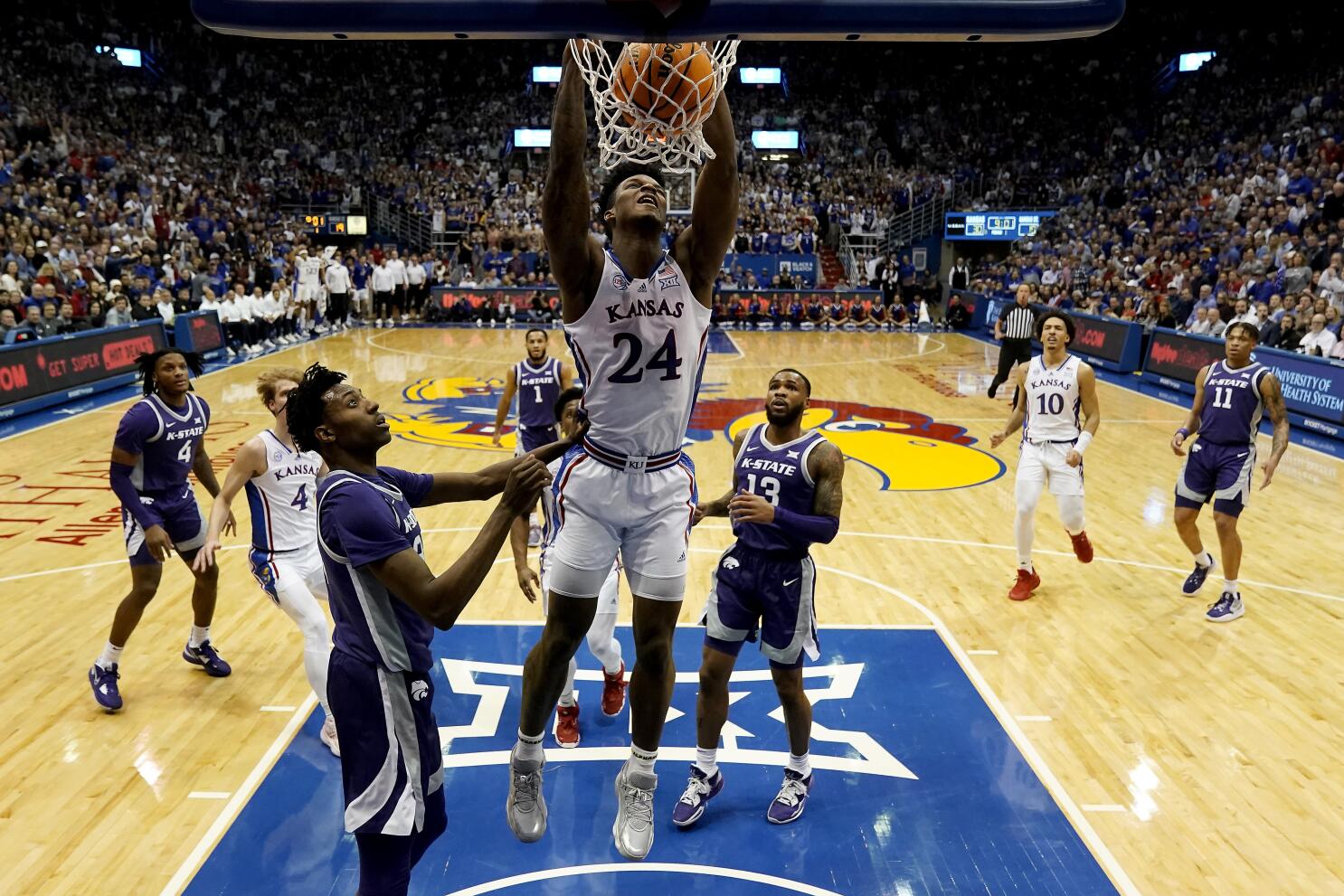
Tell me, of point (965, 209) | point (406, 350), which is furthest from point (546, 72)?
point (406, 350)

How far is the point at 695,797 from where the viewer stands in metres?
4.88

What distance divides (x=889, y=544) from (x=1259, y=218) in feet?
55.3

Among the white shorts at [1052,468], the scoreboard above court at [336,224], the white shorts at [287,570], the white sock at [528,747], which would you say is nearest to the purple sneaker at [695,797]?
the white sock at [528,747]

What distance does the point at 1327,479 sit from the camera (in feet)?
37.8

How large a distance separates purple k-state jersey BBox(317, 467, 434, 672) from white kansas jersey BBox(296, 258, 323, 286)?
76.4 feet

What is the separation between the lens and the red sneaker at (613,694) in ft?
19.4

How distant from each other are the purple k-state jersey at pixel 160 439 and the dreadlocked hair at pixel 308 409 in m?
2.97

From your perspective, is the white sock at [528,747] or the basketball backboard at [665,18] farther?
the white sock at [528,747]

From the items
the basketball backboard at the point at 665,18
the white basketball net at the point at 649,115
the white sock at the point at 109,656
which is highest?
the basketball backboard at the point at 665,18

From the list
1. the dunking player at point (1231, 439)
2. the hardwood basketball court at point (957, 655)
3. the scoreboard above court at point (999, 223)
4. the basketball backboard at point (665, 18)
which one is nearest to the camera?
the basketball backboard at point (665, 18)

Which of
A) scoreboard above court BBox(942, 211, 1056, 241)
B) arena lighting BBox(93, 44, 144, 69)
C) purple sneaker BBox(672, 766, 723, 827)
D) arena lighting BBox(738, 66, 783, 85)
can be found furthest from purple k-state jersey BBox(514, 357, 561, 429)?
arena lighting BBox(738, 66, 783, 85)

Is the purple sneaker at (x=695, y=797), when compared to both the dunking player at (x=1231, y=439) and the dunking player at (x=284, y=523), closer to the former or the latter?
the dunking player at (x=284, y=523)

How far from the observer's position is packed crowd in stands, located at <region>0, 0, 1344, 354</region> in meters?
20.3

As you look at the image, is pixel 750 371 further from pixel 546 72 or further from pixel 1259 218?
pixel 546 72
